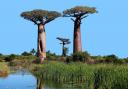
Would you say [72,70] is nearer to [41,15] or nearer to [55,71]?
[55,71]

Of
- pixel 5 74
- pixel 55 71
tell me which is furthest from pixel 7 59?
pixel 55 71

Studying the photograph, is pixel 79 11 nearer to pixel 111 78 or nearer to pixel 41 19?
pixel 41 19

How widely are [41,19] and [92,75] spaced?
27.6 m

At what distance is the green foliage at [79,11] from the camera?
43.8 m

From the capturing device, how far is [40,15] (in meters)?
45.9

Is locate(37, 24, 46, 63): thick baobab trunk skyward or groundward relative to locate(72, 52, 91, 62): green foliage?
skyward

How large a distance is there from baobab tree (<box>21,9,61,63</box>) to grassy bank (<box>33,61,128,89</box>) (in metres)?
17.3

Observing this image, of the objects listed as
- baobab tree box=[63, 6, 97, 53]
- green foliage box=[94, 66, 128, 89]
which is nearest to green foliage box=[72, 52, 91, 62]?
baobab tree box=[63, 6, 97, 53]

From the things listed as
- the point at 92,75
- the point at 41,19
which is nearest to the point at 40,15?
the point at 41,19

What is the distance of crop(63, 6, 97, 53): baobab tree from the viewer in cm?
4388

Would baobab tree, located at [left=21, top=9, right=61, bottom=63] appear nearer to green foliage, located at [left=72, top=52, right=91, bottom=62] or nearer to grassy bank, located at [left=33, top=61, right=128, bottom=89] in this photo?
green foliage, located at [left=72, top=52, right=91, bottom=62]

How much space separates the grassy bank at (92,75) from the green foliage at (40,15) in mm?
17255

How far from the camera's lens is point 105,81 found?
16.8 m

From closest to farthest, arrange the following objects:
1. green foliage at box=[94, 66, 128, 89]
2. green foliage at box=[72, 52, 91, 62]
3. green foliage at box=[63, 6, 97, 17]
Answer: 1. green foliage at box=[94, 66, 128, 89]
2. green foliage at box=[72, 52, 91, 62]
3. green foliage at box=[63, 6, 97, 17]
